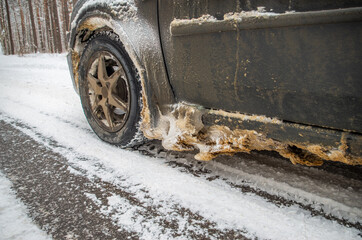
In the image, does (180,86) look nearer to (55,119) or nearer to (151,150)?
(151,150)

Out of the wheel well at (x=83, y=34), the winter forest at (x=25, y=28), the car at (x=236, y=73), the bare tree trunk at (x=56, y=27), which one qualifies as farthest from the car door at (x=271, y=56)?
the winter forest at (x=25, y=28)

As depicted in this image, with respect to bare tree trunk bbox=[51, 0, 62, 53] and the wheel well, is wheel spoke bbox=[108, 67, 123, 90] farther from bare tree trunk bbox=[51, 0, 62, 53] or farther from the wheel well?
bare tree trunk bbox=[51, 0, 62, 53]

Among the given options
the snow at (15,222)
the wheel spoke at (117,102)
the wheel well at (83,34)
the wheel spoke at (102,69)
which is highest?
the wheel well at (83,34)

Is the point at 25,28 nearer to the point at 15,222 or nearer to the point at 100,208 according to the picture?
the point at 15,222

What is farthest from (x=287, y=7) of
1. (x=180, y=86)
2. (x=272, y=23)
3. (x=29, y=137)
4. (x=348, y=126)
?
(x=29, y=137)

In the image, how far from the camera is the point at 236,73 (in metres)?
1.24

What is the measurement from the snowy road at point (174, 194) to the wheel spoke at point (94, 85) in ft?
1.58

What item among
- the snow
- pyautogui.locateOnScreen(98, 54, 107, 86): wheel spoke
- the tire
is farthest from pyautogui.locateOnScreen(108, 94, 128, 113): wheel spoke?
the snow

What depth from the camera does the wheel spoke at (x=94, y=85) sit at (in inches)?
80.9

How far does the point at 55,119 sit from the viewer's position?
9.39 ft

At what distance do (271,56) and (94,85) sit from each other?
1540mm

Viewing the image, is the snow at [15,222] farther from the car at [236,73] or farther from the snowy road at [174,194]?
the car at [236,73]

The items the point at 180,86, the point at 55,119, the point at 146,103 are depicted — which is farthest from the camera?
the point at 55,119

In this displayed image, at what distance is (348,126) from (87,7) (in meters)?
1.96
